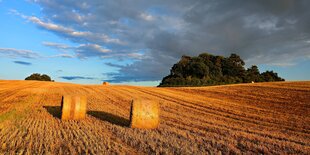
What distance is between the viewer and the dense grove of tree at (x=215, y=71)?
58656mm

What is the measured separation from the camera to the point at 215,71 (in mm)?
65688

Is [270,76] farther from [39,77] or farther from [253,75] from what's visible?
[39,77]

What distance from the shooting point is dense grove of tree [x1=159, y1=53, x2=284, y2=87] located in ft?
192

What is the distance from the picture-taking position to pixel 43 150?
7.51m

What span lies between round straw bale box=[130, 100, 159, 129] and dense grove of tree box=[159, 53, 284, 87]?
38.8m

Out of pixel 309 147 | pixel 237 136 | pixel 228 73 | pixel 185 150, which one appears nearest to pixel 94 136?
pixel 185 150

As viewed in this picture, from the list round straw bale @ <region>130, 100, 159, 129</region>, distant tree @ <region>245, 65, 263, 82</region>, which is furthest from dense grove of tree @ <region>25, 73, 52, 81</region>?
round straw bale @ <region>130, 100, 159, 129</region>

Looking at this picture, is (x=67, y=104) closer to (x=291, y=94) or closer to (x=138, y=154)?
(x=138, y=154)

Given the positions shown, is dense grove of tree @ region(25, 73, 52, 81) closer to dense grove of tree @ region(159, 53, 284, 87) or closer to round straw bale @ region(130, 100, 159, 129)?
dense grove of tree @ region(159, 53, 284, 87)

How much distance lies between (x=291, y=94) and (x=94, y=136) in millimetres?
20273

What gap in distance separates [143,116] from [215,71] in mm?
55830

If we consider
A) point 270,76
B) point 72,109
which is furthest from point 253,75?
point 72,109

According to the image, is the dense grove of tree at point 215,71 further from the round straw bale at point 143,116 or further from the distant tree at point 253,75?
the round straw bale at point 143,116

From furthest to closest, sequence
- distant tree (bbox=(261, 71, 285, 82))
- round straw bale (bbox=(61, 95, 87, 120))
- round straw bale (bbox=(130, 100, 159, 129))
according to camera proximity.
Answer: distant tree (bbox=(261, 71, 285, 82))
round straw bale (bbox=(61, 95, 87, 120))
round straw bale (bbox=(130, 100, 159, 129))
